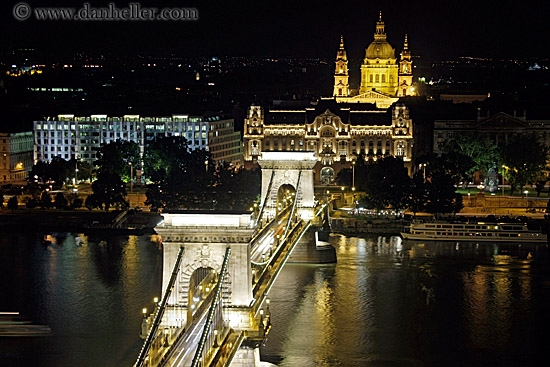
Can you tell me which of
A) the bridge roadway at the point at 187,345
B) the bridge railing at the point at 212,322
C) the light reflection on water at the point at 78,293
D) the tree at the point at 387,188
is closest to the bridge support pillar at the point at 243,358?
the bridge railing at the point at 212,322

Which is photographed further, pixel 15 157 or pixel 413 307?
pixel 15 157

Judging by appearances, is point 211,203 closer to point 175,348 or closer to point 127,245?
point 127,245

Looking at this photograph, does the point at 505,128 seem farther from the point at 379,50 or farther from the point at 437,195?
the point at 379,50

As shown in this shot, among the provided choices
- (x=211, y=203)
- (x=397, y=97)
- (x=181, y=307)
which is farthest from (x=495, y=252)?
(x=397, y=97)

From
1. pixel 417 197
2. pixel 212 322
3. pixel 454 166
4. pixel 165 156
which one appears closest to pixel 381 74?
pixel 165 156

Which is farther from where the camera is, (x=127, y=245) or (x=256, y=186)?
(x=256, y=186)

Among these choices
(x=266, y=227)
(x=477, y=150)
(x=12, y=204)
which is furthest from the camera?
(x=477, y=150)
